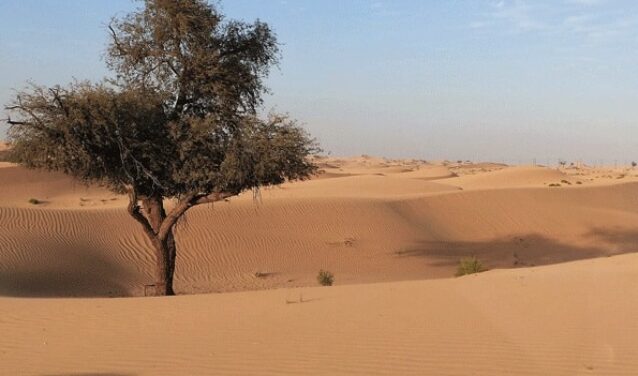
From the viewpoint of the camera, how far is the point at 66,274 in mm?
22609

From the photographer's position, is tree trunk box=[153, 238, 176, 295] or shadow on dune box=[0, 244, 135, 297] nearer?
tree trunk box=[153, 238, 176, 295]

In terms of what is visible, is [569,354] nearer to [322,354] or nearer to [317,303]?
[322,354]

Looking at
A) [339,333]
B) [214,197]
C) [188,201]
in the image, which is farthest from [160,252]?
[339,333]

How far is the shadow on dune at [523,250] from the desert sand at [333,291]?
15cm

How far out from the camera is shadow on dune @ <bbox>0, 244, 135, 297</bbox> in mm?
20609

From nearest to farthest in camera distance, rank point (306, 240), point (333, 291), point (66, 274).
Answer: point (333, 291)
point (66, 274)
point (306, 240)

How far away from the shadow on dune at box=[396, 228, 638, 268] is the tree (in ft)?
42.6

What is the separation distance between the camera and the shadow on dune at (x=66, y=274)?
20.6m

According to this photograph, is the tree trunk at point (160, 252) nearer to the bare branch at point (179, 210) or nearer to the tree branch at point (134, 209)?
the tree branch at point (134, 209)

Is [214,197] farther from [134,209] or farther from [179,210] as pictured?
[134,209]

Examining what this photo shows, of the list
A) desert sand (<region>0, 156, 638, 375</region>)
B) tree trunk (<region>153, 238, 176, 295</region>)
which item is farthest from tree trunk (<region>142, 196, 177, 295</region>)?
desert sand (<region>0, 156, 638, 375</region>)

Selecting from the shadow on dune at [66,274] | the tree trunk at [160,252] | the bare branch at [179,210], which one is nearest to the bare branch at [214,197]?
the bare branch at [179,210]

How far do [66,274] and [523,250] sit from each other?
1871cm

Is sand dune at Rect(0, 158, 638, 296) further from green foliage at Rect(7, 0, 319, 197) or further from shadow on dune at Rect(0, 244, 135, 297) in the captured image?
green foliage at Rect(7, 0, 319, 197)
